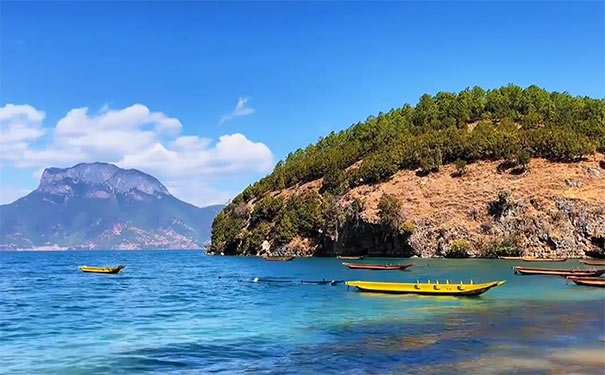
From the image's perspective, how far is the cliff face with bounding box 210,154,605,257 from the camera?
10506 cm

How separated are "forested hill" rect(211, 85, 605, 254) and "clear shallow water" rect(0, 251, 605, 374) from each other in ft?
264

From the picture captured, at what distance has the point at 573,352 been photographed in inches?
899

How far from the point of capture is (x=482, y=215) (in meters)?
116

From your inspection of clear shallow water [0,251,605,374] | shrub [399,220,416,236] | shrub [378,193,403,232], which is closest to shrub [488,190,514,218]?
shrub [399,220,416,236]

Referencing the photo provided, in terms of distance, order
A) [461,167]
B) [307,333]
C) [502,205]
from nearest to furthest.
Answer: [307,333], [502,205], [461,167]

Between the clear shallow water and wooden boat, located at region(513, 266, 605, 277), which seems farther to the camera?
wooden boat, located at region(513, 266, 605, 277)

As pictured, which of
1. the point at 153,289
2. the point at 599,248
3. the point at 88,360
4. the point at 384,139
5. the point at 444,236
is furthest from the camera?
the point at 384,139

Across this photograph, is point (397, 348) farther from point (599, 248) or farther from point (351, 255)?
point (351, 255)

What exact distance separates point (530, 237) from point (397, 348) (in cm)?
9146

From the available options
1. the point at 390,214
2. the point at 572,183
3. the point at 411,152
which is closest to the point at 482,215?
the point at 572,183

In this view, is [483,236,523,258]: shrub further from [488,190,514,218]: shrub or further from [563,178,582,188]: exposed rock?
[563,178,582,188]: exposed rock

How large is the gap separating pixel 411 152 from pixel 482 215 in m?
31.3

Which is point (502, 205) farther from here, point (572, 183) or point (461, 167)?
point (461, 167)

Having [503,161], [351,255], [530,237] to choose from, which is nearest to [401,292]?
[530,237]
